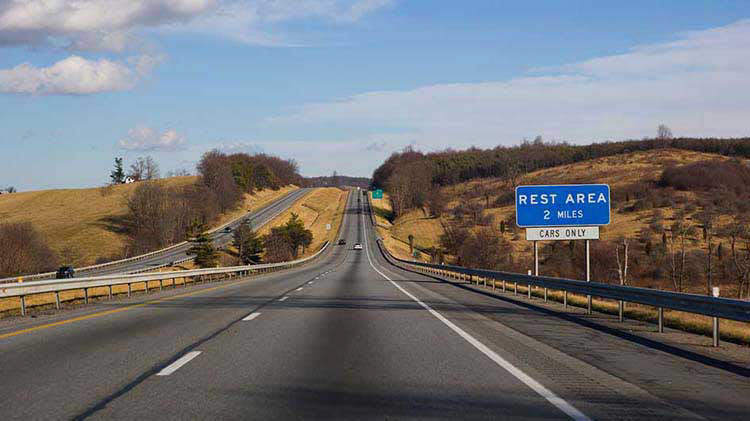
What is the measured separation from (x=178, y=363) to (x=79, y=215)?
458ft

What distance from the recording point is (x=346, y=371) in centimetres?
930

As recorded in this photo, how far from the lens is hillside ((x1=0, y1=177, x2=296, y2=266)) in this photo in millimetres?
110331

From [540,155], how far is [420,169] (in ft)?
127

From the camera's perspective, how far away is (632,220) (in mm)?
96688

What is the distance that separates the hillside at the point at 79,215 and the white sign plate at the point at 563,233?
75.6m

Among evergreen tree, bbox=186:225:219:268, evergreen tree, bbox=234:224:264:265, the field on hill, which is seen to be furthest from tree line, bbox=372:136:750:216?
evergreen tree, bbox=186:225:219:268

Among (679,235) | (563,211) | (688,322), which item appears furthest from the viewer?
(679,235)

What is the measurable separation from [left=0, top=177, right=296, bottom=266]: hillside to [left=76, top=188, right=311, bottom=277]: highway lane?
4835mm

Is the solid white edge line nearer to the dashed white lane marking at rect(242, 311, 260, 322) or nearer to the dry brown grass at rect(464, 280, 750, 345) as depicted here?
the dashed white lane marking at rect(242, 311, 260, 322)

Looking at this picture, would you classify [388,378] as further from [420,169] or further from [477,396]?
[420,169]

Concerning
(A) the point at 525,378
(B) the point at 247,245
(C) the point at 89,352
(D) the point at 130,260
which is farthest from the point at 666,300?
(B) the point at 247,245

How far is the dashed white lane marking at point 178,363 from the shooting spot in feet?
30.0

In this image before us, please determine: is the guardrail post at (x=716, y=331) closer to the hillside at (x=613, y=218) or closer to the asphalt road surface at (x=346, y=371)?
the asphalt road surface at (x=346, y=371)

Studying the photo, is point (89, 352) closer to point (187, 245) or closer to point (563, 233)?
point (563, 233)
